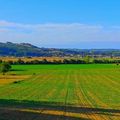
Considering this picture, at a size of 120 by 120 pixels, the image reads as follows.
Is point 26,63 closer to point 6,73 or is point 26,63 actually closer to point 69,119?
point 6,73

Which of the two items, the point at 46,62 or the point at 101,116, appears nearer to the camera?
the point at 101,116

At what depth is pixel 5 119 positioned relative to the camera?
22.6 meters

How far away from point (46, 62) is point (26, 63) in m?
8.96

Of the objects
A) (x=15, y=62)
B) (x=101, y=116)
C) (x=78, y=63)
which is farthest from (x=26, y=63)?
(x=101, y=116)

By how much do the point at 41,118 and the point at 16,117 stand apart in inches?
55.7

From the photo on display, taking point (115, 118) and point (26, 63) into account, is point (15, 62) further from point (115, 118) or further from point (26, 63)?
point (115, 118)

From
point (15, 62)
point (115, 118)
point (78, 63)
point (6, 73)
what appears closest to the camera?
point (115, 118)

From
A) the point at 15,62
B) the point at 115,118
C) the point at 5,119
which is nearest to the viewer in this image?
the point at 5,119

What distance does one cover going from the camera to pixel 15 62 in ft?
577

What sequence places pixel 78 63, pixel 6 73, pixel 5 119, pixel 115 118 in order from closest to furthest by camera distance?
pixel 5 119, pixel 115 118, pixel 6 73, pixel 78 63

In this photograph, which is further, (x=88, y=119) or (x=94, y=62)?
(x=94, y=62)

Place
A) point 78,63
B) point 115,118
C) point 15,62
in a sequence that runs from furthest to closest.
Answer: point 78,63 → point 15,62 → point 115,118

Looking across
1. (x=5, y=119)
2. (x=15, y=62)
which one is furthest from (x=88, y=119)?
(x=15, y=62)

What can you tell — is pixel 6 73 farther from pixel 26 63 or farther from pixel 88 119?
pixel 88 119
